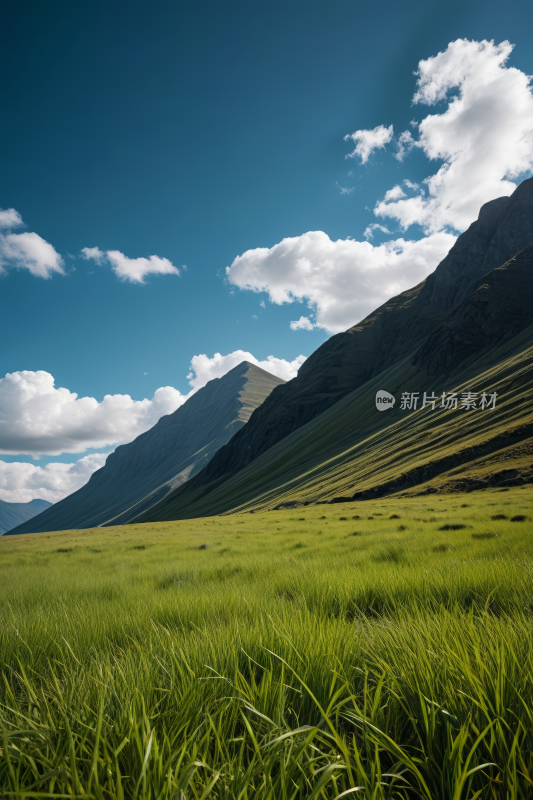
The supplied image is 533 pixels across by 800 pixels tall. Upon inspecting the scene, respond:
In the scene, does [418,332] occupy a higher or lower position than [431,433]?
higher

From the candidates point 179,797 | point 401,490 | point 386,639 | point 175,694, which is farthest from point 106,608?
point 401,490

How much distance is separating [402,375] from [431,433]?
73.7 meters

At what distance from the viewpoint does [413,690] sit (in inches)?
60.0

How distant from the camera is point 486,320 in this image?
136125mm

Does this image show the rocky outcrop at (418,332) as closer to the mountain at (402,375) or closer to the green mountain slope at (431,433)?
the mountain at (402,375)

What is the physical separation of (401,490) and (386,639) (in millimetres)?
57951

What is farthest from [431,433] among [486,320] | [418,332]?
[418,332]

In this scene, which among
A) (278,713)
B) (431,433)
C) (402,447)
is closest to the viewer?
(278,713)

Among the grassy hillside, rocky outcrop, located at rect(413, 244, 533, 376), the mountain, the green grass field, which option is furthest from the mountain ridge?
the green grass field

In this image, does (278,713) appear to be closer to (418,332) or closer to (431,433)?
(431,433)

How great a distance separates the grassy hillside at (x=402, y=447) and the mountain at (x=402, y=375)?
2.69ft

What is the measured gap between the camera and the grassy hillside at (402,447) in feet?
181

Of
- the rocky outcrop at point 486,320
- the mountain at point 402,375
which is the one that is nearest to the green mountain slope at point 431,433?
the rocky outcrop at point 486,320

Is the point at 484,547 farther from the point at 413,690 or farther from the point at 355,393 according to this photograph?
the point at 355,393
